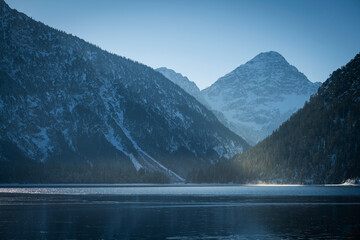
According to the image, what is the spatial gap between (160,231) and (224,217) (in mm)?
20064

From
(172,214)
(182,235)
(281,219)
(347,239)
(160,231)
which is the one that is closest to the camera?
(347,239)

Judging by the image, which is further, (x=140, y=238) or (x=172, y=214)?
(x=172, y=214)

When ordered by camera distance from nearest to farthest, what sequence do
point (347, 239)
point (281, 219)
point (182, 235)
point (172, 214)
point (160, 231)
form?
point (347, 239) → point (182, 235) → point (160, 231) → point (281, 219) → point (172, 214)

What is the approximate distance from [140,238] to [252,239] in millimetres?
13296

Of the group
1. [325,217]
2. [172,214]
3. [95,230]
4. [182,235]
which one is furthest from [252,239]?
[172,214]

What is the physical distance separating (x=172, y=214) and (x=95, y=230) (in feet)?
81.1

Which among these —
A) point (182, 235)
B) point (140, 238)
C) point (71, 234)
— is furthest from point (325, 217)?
point (71, 234)

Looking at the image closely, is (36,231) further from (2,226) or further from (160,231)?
(160,231)

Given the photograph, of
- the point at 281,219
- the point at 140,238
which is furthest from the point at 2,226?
the point at 281,219

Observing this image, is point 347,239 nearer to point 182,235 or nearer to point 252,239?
point 252,239

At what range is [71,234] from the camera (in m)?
57.2

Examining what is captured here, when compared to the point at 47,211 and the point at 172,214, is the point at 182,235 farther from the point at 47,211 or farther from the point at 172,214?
the point at 47,211

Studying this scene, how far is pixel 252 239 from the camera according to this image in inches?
2099

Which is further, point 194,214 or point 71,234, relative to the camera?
point 194,214
